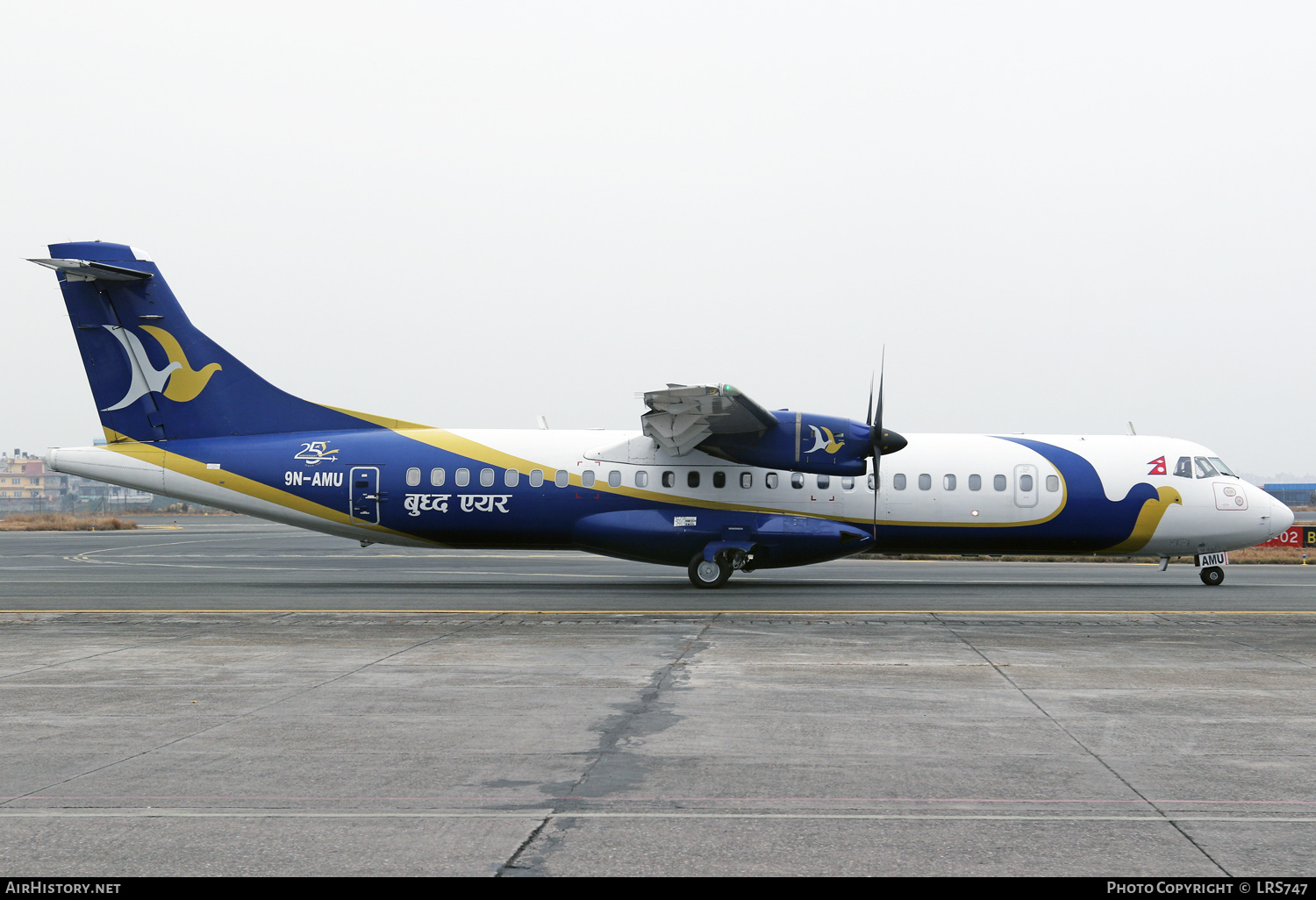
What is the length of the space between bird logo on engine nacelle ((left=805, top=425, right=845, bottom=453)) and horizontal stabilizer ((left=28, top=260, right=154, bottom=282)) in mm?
15224

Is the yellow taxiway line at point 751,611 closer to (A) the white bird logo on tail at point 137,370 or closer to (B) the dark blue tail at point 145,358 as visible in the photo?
(B) the dark blue tail at point 145,358

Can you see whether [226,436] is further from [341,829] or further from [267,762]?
[341,829]

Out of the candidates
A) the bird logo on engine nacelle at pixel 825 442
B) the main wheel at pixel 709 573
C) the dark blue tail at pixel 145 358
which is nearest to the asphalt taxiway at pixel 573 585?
the main wheel at pixel 709 573

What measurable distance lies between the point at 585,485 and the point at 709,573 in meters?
3.41

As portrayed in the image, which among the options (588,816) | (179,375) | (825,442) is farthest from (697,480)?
(588,816)

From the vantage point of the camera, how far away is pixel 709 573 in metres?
22.1

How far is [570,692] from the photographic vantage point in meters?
9.62

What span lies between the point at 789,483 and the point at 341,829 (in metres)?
17.8

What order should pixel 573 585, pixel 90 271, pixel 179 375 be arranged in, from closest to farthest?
pixel 90 271
pixel 179 375
pixel 573 585

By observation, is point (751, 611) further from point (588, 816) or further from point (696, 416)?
point (588, 816)

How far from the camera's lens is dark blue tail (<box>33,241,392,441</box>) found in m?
22.2

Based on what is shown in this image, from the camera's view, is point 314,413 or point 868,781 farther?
point 314,413

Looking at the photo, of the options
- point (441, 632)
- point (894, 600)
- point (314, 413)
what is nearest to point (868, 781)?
point (441, 632)

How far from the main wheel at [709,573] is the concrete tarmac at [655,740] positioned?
4743 mm
